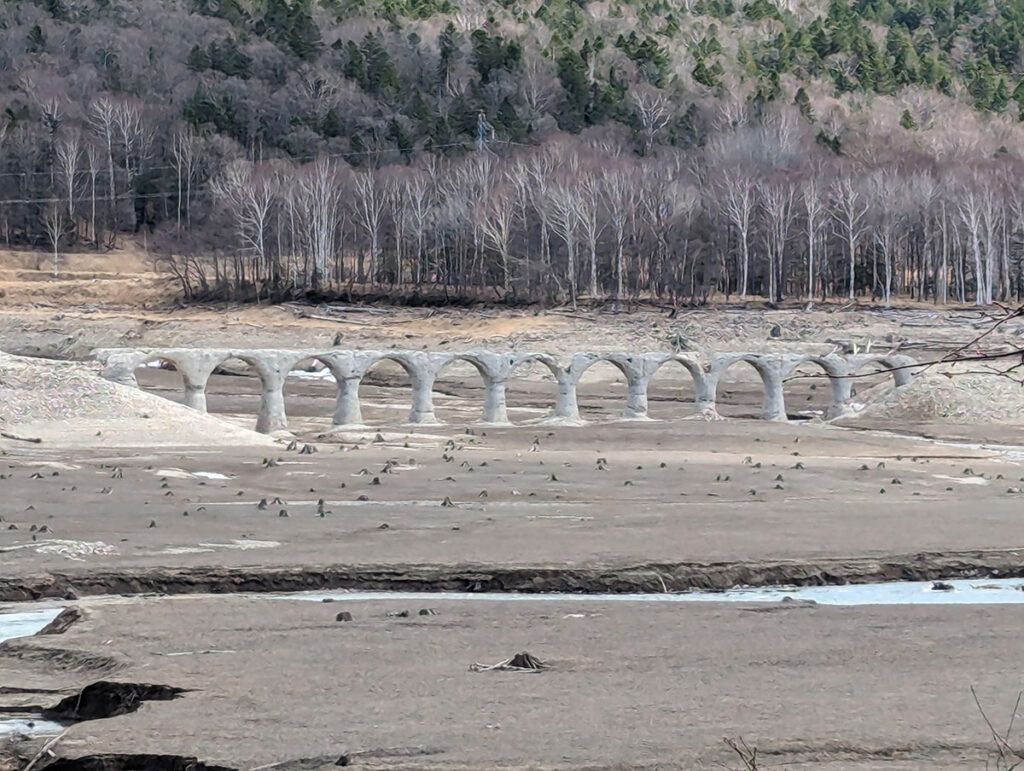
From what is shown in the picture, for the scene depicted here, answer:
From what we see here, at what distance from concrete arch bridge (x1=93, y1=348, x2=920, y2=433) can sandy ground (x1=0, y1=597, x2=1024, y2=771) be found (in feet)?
96.7

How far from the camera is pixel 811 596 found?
1995 cm

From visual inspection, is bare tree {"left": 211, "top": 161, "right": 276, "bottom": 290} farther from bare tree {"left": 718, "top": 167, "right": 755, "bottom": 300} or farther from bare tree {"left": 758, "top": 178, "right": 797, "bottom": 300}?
bare tree {"left": 758, "top": 178, "right": 797, "bottom": 300}

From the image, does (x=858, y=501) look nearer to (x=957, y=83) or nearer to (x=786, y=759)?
(x=786, y=759)

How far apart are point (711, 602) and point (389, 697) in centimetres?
598

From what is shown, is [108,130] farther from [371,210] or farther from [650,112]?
[650,112]

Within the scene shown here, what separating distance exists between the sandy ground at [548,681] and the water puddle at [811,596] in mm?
901

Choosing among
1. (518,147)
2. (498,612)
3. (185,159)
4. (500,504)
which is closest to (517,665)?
(498,612)

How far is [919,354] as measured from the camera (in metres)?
60.9

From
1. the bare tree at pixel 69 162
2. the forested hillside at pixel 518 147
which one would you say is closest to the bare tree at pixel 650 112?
the forested hillside at pixel 518 147

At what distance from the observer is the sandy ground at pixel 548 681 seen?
11719 millimetres

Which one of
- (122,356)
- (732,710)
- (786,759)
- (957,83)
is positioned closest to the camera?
(786,759)

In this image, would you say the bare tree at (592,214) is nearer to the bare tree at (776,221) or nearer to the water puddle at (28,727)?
the bare tree at (776,221)

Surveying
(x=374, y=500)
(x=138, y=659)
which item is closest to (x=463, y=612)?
(x=138, y=659)

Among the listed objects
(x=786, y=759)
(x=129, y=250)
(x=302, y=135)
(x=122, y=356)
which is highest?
(x=302, y=135)
